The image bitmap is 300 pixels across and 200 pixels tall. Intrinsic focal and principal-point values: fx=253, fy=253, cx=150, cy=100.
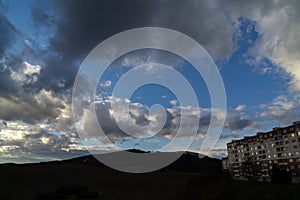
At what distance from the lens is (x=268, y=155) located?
104062mm

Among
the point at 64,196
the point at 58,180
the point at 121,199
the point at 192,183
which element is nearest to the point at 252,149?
the point at 192,183

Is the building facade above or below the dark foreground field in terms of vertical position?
above

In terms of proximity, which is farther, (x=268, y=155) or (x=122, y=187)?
(x=268, y=155)

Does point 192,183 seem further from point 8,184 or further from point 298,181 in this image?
point 8,184

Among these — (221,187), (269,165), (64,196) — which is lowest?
(64,196)

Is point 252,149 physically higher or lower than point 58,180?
higher

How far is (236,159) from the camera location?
126 meters

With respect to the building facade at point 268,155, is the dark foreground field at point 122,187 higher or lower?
lower

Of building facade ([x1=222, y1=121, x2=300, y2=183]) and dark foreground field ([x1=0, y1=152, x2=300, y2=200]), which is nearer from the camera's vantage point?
dark foreground field ([x1=0, y1=152, x2=300, y2=200])

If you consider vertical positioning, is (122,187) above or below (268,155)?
below

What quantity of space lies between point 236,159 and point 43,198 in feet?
297

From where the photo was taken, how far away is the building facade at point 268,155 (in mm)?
89500

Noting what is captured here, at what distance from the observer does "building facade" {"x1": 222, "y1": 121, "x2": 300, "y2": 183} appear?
8950 centimetres

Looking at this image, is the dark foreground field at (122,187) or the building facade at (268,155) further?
the building facade at (268,155)
